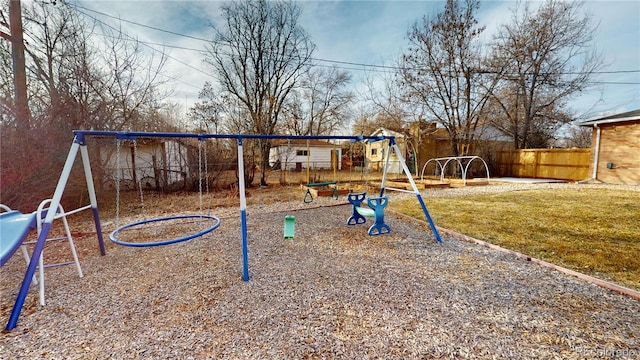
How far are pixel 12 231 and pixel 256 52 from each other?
39.1 feet

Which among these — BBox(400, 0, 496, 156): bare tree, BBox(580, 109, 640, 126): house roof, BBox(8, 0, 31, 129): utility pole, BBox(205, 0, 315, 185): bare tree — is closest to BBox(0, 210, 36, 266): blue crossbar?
BBox(8, 0, 31, 129): utility pole

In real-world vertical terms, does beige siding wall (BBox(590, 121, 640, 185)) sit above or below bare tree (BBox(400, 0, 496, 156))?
below

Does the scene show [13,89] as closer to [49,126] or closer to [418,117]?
[49,126]

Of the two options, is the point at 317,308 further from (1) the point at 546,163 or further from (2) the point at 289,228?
(1) the point at 546,163

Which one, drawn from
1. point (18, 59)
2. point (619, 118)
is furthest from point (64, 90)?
point (619, 118)

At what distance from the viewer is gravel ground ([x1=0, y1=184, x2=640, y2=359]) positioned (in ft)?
5.76

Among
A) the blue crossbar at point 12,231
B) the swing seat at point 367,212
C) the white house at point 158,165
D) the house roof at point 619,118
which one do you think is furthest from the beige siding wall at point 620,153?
the white house at point 158,165

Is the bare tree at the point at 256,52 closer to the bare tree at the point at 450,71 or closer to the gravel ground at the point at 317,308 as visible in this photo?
the bare tree at the point at 450,71

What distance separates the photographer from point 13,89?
532 cm

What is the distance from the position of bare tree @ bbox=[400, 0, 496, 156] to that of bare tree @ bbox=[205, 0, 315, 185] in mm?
6537

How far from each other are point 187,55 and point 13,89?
6319mm

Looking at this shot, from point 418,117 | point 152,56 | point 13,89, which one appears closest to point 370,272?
point 13,89

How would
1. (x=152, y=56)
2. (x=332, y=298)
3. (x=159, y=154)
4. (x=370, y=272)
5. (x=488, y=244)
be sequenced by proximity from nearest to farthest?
(x=332, y=298)
(x=370, y=272)
(x=488, y=244)
(x=152, y=56)
(x=159, y=154)

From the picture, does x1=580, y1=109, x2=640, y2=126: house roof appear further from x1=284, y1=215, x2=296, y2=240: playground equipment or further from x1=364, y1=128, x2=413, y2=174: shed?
x1=284, y1=215, x2=296, y2=240: playground equipment
